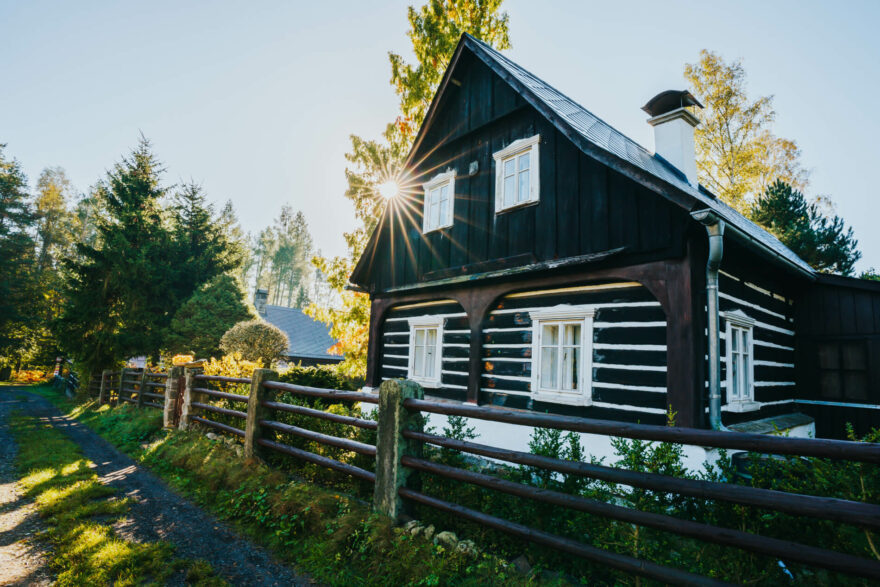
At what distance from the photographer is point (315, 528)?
4004mm

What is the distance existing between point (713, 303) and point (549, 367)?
8.62 ft

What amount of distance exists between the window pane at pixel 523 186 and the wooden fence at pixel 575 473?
5.09 meters

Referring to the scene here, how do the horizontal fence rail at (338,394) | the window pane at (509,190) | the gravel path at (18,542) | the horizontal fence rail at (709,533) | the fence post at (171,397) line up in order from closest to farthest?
the horizontal fence rail at (709,533) < the gravel path at (18,542) < the horizontal fence rail at (338,394) < the window pane at (509,190) < the fence post at (171,397)

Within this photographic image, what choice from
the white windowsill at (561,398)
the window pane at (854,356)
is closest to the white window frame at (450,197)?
the white windowsill at (561,398)

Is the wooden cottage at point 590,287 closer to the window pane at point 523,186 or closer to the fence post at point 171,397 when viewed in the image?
the window pane at point 523,186

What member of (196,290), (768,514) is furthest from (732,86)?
(196,290)

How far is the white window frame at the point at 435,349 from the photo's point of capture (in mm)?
9195

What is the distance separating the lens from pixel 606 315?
6.39 meters

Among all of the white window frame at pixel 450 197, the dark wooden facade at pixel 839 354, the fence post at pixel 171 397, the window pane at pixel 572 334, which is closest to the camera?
the window pane at pixel 572 334

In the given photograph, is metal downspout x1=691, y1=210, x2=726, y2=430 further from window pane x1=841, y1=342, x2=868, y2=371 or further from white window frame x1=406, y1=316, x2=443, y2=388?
white window frame x1=406, y1=316, x2=443, y2=388

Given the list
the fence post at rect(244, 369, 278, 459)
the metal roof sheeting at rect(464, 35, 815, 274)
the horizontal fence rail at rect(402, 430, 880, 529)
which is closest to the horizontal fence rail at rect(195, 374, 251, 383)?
the fence post at rect(244, 369, 278, 459)

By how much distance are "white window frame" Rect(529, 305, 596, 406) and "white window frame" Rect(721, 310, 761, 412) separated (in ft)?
6.26

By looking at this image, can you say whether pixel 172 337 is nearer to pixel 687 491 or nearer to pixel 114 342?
pixel 114 342

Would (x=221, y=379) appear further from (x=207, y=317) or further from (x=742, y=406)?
(x=207, y=317)
